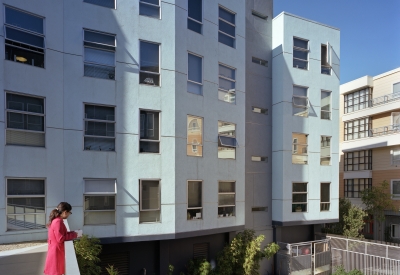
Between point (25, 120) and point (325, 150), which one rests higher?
point (25, 120)

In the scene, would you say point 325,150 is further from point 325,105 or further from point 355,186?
point 355,186

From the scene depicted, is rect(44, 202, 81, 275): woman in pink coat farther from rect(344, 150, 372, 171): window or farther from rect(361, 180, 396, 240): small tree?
rect(344, 150, 372, 171): window

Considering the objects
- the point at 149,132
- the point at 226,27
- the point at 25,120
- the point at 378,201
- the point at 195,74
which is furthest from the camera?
the point at 378,201

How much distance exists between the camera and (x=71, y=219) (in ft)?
32.4

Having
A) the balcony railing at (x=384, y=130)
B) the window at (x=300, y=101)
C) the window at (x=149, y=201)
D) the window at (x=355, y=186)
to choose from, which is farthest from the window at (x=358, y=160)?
the window at (x=149, y=201)

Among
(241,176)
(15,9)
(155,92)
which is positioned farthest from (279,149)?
(15,9)

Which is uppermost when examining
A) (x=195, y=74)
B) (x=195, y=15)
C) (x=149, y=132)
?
(x=195, y=15)

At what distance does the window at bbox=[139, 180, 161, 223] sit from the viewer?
→ 1091 centimetres

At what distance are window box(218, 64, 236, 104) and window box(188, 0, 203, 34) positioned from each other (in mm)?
1994

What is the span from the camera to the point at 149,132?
11250mm

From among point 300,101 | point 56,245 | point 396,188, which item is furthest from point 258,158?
point 396,188

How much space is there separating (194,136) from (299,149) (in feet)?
22.6

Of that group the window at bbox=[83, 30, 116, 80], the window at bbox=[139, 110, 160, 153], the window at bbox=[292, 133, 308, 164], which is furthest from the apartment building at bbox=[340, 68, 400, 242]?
the window at bbox=[83, 30, 116, 80]

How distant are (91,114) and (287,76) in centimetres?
1046
